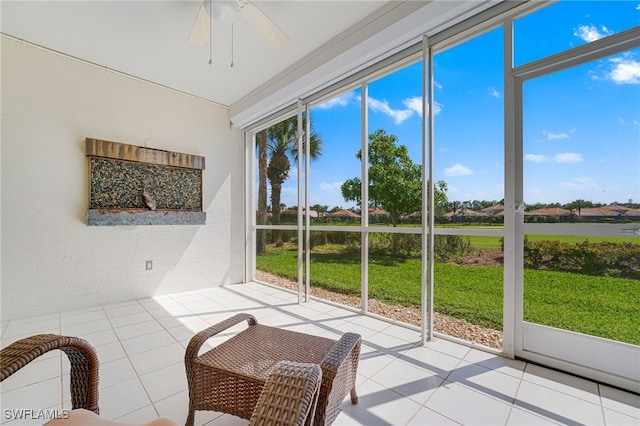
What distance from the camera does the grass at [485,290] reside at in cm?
186

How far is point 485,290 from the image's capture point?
3.51 m

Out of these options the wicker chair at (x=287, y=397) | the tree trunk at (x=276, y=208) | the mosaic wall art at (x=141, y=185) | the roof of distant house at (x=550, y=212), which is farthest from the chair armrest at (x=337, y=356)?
the tree trunk at (x=276, y=208)

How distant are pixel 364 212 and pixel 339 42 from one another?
180 cm

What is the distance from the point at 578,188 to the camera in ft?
6.41

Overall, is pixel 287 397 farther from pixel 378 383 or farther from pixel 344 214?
pixel 344 214

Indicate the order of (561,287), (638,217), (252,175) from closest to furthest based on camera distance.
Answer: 1. (638,217)
2. (561,287)
3. (252,175)

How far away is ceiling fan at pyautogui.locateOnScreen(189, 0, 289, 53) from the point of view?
2043 mm

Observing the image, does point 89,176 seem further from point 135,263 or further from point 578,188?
point 578,188

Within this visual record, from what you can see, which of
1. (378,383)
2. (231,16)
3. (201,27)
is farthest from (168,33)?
(378,383)

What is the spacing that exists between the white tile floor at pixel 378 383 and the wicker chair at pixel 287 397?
890mm

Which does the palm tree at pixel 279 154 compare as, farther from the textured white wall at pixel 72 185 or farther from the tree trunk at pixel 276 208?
the textured white wall at pixel 72 185

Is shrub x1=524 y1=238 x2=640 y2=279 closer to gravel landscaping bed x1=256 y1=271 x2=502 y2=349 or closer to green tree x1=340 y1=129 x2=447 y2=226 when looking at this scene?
gravel landscaping bed x1=256 y1=271 x2=502 y2=349

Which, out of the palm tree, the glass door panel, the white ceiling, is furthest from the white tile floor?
the white ceiling

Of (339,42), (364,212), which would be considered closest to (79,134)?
(339,42)
